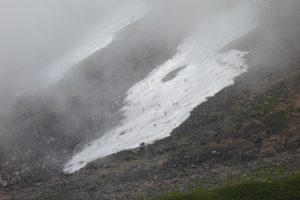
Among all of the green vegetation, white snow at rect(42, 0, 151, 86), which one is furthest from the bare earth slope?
white snow at rect(42, 0, 151, 86)

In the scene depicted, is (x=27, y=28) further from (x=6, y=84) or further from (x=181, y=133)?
(x=181, y=133)

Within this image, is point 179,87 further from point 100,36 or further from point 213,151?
point 100,36

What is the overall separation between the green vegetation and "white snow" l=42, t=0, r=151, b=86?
50205 mm

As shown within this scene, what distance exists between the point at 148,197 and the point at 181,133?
11.9 metres

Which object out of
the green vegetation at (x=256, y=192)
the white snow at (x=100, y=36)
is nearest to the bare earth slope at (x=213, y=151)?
the green vegetation at (x=256, y=192)

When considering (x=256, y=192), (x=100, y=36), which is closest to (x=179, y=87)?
(x=256, y=192)

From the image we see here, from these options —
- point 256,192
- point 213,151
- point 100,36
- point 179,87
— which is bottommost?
point 256,192

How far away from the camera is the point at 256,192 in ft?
112

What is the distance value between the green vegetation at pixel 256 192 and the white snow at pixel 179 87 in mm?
14939

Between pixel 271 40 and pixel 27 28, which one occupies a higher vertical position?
pixel 27 28

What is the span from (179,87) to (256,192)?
2837 centimetres

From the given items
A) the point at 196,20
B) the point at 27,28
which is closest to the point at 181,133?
the point at 196,20

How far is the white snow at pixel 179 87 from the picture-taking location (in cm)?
5269

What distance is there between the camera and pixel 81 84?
73.9m
